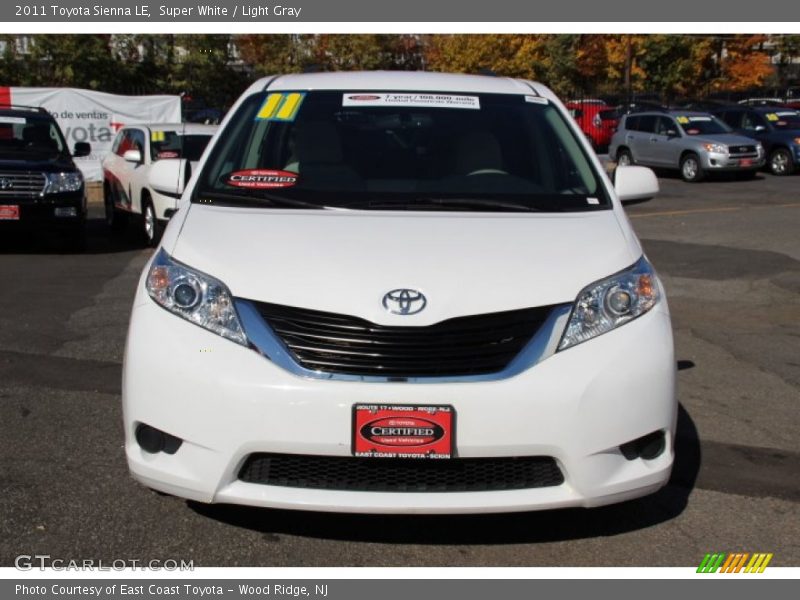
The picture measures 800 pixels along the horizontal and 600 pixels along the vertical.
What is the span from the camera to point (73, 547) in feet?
12.5

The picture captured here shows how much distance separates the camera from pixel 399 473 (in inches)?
139

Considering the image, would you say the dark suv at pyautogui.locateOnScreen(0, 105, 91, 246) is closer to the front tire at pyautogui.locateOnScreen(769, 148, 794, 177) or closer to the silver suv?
the silver suv

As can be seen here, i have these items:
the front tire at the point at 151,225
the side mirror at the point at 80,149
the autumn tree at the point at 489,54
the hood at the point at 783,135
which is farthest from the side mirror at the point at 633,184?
the autumn tree at the point at 489,54

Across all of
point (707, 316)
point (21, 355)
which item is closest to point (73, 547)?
point (21, 355)

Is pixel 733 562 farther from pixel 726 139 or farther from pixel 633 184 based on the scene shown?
pixel 726 139

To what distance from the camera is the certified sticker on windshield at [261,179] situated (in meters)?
4.53

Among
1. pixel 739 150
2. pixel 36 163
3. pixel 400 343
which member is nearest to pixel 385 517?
pixel 400 343

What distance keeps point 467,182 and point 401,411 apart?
165 cm

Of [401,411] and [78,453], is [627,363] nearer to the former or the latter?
[401,411]

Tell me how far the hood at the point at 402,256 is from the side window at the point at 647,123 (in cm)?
2168

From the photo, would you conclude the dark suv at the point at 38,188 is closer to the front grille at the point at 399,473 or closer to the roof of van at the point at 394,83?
the roof of van at the point at 394,83

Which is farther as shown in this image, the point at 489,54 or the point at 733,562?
the point at 489,54

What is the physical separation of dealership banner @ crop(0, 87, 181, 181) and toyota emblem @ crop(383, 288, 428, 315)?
18016 millimetres

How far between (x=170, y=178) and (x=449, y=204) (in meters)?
1.53
